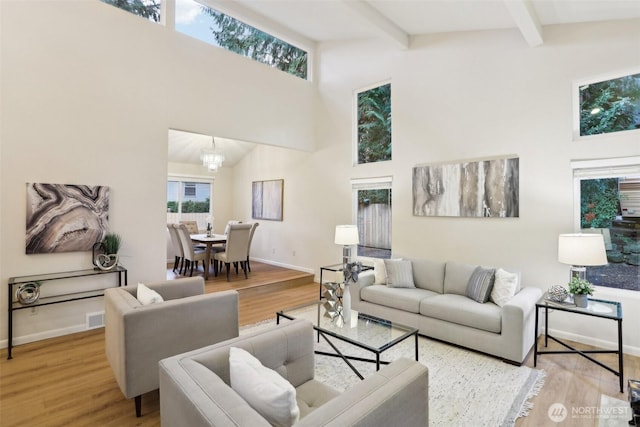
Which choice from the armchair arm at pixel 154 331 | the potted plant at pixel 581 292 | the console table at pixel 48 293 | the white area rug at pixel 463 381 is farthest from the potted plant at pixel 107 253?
the potted plant at pixel 581 292

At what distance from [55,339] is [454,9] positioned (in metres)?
5.82

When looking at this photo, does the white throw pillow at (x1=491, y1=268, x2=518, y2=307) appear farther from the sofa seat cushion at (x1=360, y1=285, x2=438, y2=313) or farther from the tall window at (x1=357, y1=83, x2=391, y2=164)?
the tall window at (x1=357, y1=83, x2=391, y2=164)

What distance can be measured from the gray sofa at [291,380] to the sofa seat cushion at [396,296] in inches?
81.7

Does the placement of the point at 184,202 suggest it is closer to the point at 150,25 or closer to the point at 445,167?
the point at 150,25

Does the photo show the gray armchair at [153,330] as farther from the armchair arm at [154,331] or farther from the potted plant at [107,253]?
the potted plant at [107,253]

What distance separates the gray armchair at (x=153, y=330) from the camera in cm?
215

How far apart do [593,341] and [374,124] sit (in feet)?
13.4

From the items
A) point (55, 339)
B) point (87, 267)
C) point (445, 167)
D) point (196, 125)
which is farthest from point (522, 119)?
point (55, 339)

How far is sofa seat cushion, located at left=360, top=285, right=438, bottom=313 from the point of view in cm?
367

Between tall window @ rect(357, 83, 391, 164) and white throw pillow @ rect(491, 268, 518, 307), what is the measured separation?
8.33ft

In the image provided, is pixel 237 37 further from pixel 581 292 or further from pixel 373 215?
pixel 581 292

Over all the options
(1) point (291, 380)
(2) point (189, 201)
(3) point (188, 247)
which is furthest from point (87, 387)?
(2) point (189, 201)

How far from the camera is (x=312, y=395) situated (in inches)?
69.9

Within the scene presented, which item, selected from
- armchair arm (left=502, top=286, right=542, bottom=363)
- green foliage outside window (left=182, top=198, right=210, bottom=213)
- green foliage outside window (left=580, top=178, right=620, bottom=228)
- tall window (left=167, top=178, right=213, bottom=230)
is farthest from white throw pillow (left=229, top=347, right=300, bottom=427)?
green foliage outside window (left=182, top=198, right=210, bottom=213)
